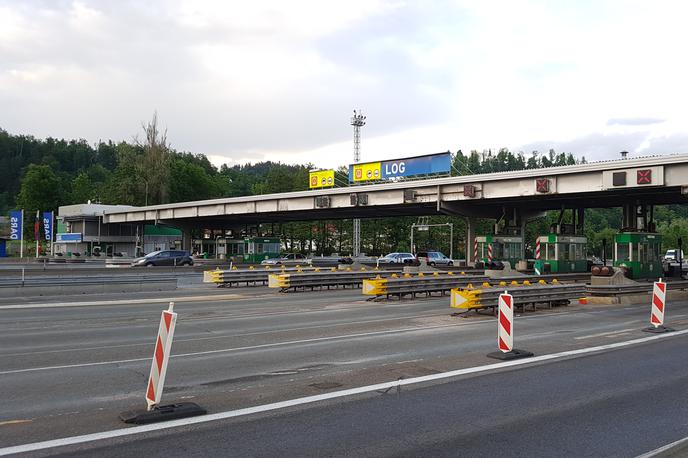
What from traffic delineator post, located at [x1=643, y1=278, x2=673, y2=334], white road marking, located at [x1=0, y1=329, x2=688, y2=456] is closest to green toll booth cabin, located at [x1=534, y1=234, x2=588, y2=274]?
traffic delineator post, located at [x1=643, y1=278, x2=673, y2=334]

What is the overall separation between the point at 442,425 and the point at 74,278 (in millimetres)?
27164

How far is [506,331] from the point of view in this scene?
10.8m

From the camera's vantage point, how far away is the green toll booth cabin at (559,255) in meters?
37.7

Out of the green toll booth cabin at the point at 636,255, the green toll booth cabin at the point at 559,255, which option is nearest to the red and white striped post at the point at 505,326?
the green toll booth cabin at the point at 636,255

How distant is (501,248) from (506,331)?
106 feet

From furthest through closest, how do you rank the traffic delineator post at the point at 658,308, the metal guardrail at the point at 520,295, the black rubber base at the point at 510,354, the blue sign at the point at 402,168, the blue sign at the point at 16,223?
the blue sign at the point at 16,223
the blue sign at the point at 402,168
the metal guardrail at the point at 520,295
the traffic delineator post at the point at 658,308
the black rubber base at the point at 510,354

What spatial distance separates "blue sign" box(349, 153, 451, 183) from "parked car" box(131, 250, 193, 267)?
56.9ft

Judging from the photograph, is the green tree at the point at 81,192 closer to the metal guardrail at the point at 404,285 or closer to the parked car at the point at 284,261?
the parked car at the point at 284,261

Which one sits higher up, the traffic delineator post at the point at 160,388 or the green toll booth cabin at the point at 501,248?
the green toll booth cabin at the point at 501,248

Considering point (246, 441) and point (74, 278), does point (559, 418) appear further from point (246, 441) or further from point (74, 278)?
point (74, 278)

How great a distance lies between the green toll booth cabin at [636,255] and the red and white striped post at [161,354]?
1170 inches

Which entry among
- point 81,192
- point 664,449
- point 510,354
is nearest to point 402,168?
point 510,354

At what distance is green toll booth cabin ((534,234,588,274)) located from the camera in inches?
1483

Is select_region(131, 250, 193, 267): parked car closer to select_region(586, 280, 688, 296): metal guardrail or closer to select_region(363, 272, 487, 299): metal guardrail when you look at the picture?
select_region(363, 272, 487, 299): metal guardrail
